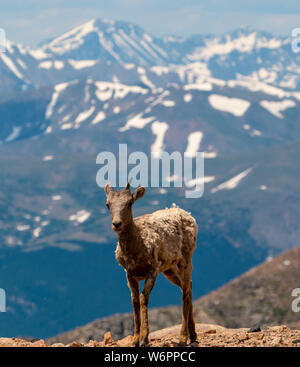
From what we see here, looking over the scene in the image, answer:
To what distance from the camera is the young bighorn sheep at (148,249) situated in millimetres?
27875

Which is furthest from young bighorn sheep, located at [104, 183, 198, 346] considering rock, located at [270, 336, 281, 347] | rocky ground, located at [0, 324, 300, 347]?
rock, located at [270, 336, 281, 347]

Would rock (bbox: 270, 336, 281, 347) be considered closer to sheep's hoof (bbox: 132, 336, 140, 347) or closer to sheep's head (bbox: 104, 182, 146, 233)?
sheep's hoof (bbox: 132, 336, 140, 347)

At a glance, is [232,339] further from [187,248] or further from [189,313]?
[187,248]

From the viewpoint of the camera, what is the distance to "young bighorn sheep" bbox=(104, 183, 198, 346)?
27.9 meters

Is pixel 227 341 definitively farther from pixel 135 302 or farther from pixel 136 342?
pixel 136 342

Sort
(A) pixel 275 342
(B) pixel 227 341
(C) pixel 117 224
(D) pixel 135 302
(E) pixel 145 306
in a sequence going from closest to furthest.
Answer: (C) pixel 117 224
(E) pixel 145 306
(A) pixel 275 342
(D) pixel 135 302
(B) pixel 227 341

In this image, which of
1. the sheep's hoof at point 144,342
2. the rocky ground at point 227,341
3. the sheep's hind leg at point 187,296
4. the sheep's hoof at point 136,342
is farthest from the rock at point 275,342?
the sheep's hoof at point 136,342

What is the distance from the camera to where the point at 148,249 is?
29203mm

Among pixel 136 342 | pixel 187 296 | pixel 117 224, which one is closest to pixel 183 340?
pixel 187 296
